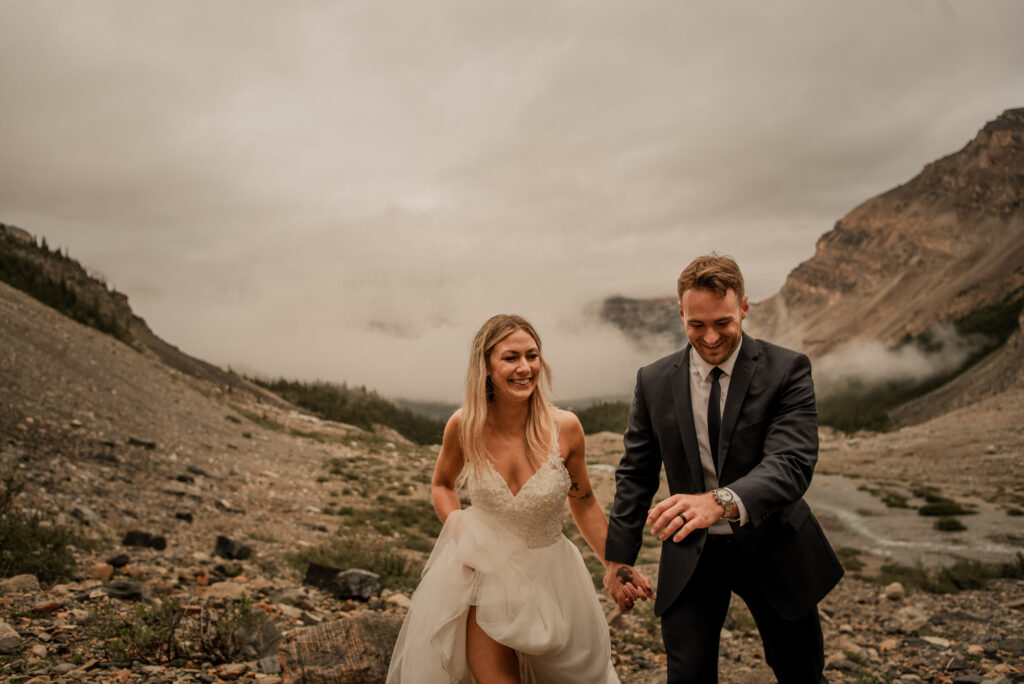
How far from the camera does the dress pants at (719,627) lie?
12.2 ft

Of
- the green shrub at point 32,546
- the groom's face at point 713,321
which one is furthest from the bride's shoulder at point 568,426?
the green shrub at point 32,546

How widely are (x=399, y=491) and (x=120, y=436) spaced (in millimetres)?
9188

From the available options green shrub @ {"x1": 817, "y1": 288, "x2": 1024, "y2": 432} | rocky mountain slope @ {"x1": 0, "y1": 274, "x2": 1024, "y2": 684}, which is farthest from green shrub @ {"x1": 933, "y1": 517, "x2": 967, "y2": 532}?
green shrub @ {"x1": 817, "y1": 288, "x2": 1024, "y2": 432}

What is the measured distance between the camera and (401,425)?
417 ft

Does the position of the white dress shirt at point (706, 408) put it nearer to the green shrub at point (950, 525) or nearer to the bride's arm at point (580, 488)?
the bride's arm at point (580, 488)

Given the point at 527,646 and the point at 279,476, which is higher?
the point at 527,646

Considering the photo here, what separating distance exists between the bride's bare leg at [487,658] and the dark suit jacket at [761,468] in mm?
972

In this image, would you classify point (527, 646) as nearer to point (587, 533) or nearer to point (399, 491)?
point (587, 533)

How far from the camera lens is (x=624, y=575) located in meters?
4.01

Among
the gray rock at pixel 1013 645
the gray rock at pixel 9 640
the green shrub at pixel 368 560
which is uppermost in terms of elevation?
the gray rock at pixel 1013 645

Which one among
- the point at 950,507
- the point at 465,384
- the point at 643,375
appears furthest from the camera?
the point at 950,507

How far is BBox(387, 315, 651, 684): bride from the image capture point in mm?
4070

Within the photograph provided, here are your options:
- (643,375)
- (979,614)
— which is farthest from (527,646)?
(979,614)

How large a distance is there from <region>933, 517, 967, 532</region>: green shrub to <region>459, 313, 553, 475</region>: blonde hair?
77.6ft
